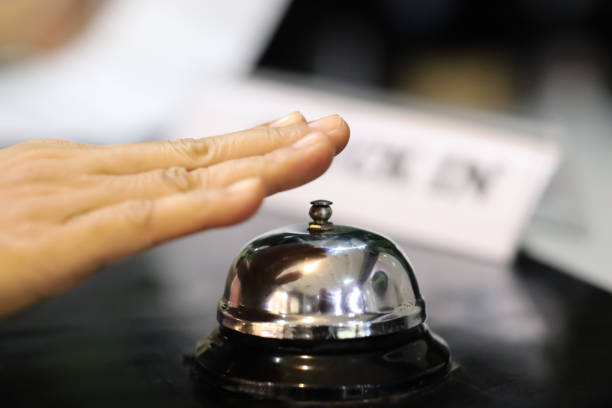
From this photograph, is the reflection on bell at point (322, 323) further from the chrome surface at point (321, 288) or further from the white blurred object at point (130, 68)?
the white blurred object at point (130, 68)

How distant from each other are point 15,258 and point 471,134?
2.72ft

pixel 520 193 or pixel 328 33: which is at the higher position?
pixel 328 33

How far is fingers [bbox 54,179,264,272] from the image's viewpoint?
474 millimetres

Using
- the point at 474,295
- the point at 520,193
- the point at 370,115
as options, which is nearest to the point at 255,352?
the point at 474,295

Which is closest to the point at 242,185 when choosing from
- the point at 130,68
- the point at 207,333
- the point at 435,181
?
the point at 207,333

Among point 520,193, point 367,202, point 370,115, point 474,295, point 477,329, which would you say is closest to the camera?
point 477,329

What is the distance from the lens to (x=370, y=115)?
131 centimetres

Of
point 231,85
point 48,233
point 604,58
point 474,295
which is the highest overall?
point 604,58

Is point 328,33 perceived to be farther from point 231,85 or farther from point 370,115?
point 370,115

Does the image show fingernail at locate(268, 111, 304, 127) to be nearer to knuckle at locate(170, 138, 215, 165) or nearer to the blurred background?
knuckle at locate(170, 138, 215, 165)

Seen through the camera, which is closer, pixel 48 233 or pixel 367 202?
pixel 48 233

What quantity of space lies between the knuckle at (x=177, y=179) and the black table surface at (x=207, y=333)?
0.45 feet

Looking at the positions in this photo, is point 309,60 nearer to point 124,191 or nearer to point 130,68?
point 130,68

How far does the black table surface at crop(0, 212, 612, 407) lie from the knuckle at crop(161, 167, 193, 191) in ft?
0.45
